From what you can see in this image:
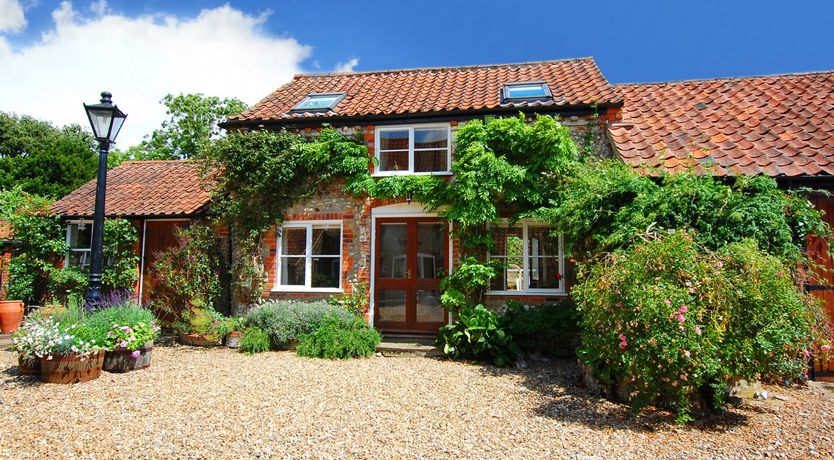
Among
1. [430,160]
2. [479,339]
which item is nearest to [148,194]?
[430,160]

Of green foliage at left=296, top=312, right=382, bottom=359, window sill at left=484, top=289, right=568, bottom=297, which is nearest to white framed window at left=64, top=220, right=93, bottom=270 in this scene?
green foliage at left=296, top=312, right=382, bottom=359

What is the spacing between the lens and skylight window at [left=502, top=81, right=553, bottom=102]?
10.1 meters

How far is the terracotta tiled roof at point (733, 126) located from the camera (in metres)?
7.86

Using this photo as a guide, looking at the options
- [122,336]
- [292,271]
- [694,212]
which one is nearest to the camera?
[694,212]

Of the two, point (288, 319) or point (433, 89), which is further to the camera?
point (433, 89)

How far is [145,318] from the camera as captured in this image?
746cm

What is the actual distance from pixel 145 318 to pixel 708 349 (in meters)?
7.72

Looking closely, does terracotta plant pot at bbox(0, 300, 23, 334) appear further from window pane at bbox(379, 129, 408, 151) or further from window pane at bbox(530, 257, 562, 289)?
window pane at bbox(530, 257, 562, 289)

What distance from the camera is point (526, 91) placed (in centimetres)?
1068

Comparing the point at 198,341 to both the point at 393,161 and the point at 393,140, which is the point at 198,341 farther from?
the point at 393,140

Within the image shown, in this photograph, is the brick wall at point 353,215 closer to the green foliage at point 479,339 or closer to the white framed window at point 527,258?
the white framed window at point 527,258

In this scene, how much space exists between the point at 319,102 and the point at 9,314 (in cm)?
888

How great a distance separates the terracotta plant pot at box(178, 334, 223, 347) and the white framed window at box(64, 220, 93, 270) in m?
4.54

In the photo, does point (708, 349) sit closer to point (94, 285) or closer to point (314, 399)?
point (314, 399)
